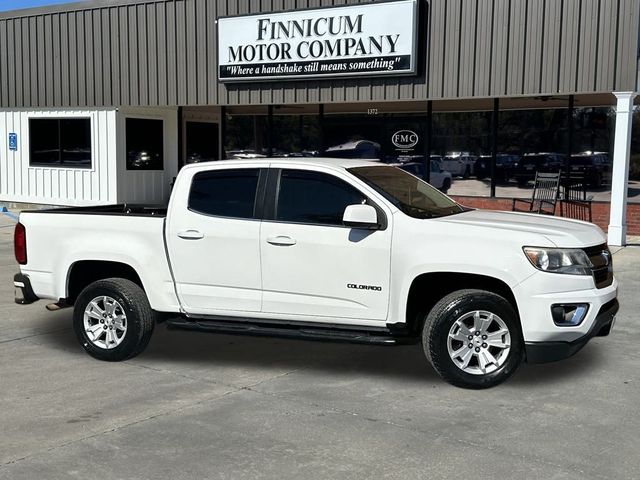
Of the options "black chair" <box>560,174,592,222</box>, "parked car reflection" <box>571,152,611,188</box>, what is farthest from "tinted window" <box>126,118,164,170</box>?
"parked car reflection" <box>571,152,611,188</box>

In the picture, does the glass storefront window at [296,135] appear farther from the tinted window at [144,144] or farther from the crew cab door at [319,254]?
the crew cab door at [319,254]

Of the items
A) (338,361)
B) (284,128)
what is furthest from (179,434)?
(284,128)

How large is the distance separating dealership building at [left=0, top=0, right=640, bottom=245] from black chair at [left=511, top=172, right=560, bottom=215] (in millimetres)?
386

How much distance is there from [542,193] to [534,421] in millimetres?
11612

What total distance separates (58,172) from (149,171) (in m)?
2.40

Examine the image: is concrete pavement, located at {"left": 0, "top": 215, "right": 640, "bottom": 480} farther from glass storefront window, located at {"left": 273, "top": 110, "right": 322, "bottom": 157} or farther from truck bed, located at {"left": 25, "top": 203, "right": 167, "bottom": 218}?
glass storefront window, located at {"left": 273, "top": 110, "right": 322, "bottom": 157}

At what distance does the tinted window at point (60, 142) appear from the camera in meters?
19.8

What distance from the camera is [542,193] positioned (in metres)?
16.0

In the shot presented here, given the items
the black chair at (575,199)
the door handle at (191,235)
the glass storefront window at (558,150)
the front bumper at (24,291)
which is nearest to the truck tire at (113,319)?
the front bumper at (24,291)

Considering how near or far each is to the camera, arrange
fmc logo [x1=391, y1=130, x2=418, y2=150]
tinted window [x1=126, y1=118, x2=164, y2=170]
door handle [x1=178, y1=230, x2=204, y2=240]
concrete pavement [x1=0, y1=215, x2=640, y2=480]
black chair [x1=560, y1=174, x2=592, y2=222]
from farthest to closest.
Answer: tinted window [x1=126, y1=118, x2=164, y2=170] → fmc logo [x1=391, y1=130, x2=418, y2=150] → black chair [x1=560, y1=174, x2=592, y2=222] → door handle [x1=178, y1=230, x2=204, y2=240] → concrete pavement [x1=0, y1=215, x2=640, y2=480]

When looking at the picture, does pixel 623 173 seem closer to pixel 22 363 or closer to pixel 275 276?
pixel 275 276

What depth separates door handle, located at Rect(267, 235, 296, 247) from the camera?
618cm

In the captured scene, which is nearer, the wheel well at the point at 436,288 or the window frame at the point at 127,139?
the wheel well at the point at 436,288

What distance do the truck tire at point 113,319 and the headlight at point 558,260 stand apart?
325 centimetres
